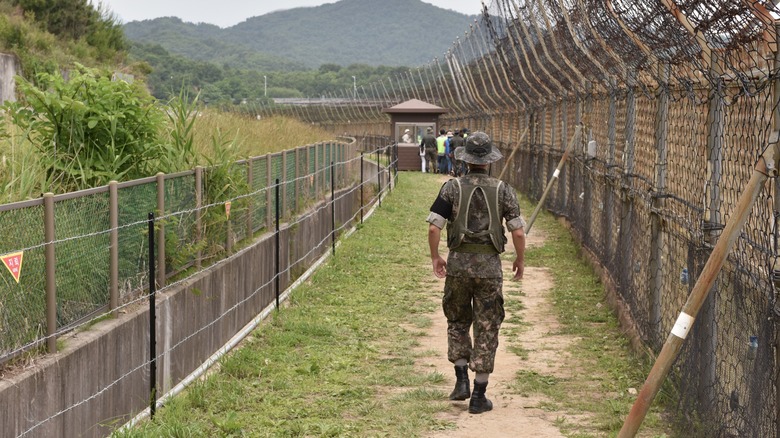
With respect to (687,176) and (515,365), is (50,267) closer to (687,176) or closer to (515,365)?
(515,365)

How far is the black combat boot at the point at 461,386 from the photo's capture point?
322 inches

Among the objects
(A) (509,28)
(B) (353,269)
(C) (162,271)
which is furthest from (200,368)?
(A) (509,28)

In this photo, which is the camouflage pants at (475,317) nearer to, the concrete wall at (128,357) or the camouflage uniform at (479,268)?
the camouflage uniform at (479,268)

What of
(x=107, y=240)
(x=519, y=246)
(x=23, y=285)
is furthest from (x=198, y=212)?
(x=23, y=285)

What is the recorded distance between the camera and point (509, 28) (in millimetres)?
24766

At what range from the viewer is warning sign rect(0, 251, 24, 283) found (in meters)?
6.48

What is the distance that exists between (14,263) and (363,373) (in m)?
3.42

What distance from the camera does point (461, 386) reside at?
8195mm

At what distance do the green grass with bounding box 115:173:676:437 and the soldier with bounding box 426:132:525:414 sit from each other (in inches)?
15.1

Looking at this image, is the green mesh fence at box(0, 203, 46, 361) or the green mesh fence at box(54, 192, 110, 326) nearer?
the green mesh fence at box(0, 203, 46, 361)

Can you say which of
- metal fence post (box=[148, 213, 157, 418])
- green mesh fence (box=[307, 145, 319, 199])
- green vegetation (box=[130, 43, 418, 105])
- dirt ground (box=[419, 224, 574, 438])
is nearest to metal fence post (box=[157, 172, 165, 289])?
metal fence post (box=[148, 213, 157, 418])

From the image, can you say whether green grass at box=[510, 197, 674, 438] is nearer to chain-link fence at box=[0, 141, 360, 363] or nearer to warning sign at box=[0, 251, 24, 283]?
chain-link fence at box=[0, 141, 360, 363]

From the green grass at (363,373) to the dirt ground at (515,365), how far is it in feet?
0.34

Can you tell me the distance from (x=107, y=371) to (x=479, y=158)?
2800mm
